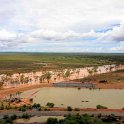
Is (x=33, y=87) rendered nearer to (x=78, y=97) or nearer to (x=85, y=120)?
(x=78, y=97)

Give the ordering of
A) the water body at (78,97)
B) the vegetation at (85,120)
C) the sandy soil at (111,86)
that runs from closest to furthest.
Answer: the vegetation at (85,120) → the water body at (78,97) → the sandy soil at (111,86)

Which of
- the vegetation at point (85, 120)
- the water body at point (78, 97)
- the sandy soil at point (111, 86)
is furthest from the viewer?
the sandy soil at point (111, 86)

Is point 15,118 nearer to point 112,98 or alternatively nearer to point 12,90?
point 112,98

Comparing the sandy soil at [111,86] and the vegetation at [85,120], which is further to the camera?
the sandy soil at [111,86]

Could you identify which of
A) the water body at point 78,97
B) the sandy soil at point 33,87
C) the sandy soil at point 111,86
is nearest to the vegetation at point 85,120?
the water body at point 78,97

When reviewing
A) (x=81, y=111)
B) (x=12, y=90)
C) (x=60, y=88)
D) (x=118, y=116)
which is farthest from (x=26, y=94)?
(x=118, y=116)

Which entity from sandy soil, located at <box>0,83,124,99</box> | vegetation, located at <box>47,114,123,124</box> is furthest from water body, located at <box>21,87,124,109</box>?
vegetation, located at <box>47,114,123,124</box>

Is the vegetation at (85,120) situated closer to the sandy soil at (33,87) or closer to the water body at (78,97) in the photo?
the water body at (78,97)

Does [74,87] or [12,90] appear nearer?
[12,90]

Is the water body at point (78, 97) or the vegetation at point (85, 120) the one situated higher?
the vegetation at point (85, 120)
